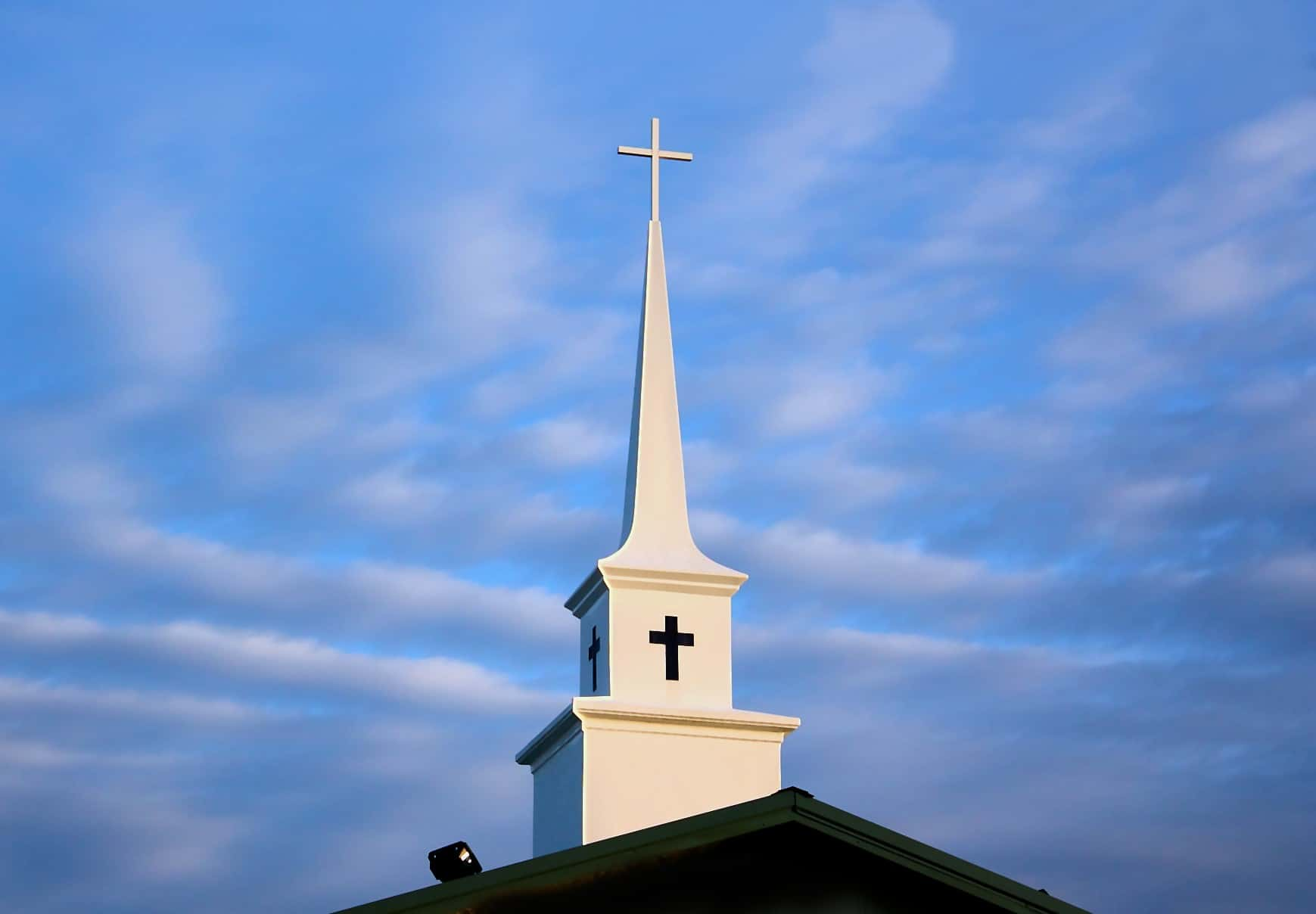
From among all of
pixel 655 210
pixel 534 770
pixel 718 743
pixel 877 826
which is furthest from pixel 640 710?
pixel 877 826

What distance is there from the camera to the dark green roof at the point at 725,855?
41.6ft

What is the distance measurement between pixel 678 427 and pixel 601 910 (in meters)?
12.0

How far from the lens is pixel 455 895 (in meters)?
12.5

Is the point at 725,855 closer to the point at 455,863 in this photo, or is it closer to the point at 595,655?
the point at 455,863

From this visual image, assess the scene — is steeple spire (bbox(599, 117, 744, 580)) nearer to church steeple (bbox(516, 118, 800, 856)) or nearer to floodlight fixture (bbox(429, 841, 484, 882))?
church steeple (bbox(516, 118, 800, 856))

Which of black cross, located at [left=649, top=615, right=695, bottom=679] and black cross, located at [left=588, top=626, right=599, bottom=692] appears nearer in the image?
black cross, located at [left=649, top=615, right=695, bottom=679]

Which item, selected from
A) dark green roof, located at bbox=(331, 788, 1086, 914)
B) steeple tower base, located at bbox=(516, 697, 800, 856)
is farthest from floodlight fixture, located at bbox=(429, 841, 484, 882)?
steeple tower base, located at bbox=(516, 697, 800, 856)

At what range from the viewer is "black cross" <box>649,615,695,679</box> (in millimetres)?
22859

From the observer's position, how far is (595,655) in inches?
926

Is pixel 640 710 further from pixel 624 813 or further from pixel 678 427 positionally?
pixel 678 427

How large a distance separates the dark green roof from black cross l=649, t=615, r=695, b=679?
31.2 feet

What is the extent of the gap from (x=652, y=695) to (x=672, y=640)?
73 cm

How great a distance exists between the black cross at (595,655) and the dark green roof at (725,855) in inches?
400

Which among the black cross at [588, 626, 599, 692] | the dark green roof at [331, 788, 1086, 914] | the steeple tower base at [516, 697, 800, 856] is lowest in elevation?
the dark green roof at [331, 788, 1086, 914]
